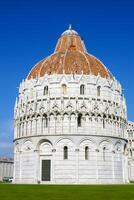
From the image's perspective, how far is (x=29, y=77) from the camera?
6638 cm

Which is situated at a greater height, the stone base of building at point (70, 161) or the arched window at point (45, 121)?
the arched window at point (45, 121)

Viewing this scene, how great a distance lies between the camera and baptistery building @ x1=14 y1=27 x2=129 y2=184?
186 feet

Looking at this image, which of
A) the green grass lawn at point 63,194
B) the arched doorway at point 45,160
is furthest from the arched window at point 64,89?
the green grass lawn at point 63,194

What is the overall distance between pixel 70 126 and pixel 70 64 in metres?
12.8

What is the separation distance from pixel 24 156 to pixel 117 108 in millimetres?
19049

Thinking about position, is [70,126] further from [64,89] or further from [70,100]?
[64,89]

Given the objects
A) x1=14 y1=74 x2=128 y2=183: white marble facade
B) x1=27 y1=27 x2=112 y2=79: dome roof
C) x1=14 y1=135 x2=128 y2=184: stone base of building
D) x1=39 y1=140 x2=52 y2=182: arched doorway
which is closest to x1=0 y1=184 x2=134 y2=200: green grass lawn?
x1=14 y1=135 x2=128 y2=184: stone base of building

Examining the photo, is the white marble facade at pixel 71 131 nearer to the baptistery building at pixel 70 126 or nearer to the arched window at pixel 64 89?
the baptistery building at pixel 70 126

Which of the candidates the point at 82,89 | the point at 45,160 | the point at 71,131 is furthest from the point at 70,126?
the point at 82,89

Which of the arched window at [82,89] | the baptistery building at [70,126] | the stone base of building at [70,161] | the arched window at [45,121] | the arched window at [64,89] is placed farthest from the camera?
the arched window at [82,89]

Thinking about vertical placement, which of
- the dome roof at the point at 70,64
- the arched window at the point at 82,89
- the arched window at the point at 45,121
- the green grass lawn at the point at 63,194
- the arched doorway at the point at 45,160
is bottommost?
the green grass lawn at the point at 63,194

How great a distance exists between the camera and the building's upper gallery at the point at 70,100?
58188 millimetres

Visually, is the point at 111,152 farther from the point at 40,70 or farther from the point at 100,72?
the point at 40,70

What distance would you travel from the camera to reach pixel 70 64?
209 feet
